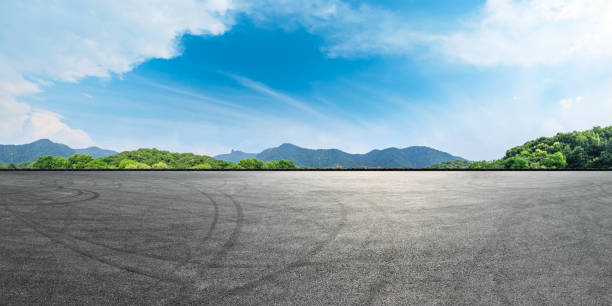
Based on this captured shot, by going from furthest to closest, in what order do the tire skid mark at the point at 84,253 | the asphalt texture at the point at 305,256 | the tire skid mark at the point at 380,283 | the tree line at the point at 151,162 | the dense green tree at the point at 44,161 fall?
the tree line at the point at 151,162 → the dense green tree at the point at 44,161 → the tire skid mark at the point at 84,253 → the asphalt texture at the point at 305,256 → the tire skid mark at the point at 380,283

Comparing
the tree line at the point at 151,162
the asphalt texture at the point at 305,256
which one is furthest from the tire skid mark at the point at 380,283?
the tree line at the point at 151,162

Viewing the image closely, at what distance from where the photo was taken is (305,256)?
11.7 ft

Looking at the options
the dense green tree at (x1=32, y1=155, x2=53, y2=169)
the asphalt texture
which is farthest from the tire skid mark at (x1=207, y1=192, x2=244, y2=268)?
the dense green tree at (x1=32, y1=155, x2=53, y2=169)

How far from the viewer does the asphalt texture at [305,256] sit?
2.60 meters

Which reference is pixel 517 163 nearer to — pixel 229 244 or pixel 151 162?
pixel 229 244

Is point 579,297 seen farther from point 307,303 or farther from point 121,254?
point 121,254

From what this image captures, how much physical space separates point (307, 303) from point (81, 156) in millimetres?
69143

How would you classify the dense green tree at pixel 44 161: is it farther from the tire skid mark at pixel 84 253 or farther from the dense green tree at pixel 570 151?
the dense green tree at pixel 570 151

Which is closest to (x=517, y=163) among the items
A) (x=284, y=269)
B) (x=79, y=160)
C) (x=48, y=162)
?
(x=284, y=269)

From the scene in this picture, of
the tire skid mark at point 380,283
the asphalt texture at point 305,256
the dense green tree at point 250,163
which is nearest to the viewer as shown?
the tire skid mark at point 380,283

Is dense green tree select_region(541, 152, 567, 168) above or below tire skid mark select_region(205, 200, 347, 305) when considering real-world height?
above

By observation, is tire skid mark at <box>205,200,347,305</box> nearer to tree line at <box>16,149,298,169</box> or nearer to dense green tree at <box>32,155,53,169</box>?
tree line at <box>16,149,298,169</box>

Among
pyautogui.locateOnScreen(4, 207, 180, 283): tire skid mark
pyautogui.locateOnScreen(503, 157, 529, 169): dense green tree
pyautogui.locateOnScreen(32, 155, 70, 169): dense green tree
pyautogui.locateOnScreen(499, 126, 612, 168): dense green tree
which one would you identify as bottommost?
pyautogui.locateOnScreen(4, 207, 180, 283): tire skid mark

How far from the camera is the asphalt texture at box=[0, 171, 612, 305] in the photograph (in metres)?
2.60
